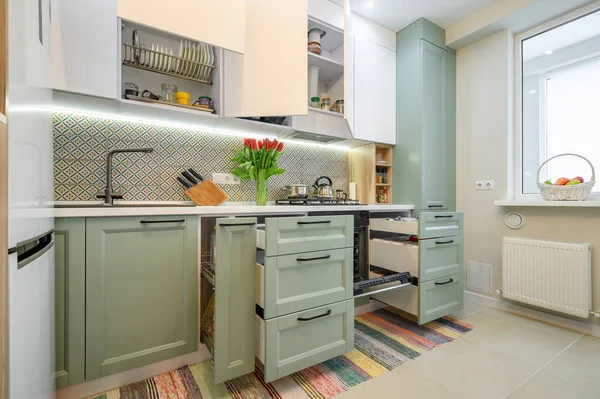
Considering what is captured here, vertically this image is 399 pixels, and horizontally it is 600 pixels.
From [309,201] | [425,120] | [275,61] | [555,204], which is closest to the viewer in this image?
[275,61]

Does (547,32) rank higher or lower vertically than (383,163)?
higher

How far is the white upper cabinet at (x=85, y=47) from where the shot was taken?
1.38 meters

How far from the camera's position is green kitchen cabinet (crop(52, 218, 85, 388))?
1209mm

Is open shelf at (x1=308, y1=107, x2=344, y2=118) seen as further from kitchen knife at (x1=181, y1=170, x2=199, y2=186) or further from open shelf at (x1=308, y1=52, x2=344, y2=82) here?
kitchen knife at (x1=181, y1=170, x2=199, y2=186)

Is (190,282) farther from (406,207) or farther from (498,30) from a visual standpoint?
(498,30)

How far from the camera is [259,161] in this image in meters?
2.10

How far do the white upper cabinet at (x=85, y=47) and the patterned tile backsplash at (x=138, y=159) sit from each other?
1.16ft

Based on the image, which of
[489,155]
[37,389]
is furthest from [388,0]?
[37,389]

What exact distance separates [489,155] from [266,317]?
8.27 ft

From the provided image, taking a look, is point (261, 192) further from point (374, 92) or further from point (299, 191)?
point (374, 92)

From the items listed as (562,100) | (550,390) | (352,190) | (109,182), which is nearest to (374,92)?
(352,190)

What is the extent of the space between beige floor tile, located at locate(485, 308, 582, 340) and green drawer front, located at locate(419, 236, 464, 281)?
2.16ft

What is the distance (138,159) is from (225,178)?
1.97 feet

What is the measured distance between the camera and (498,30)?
8.32 feet
